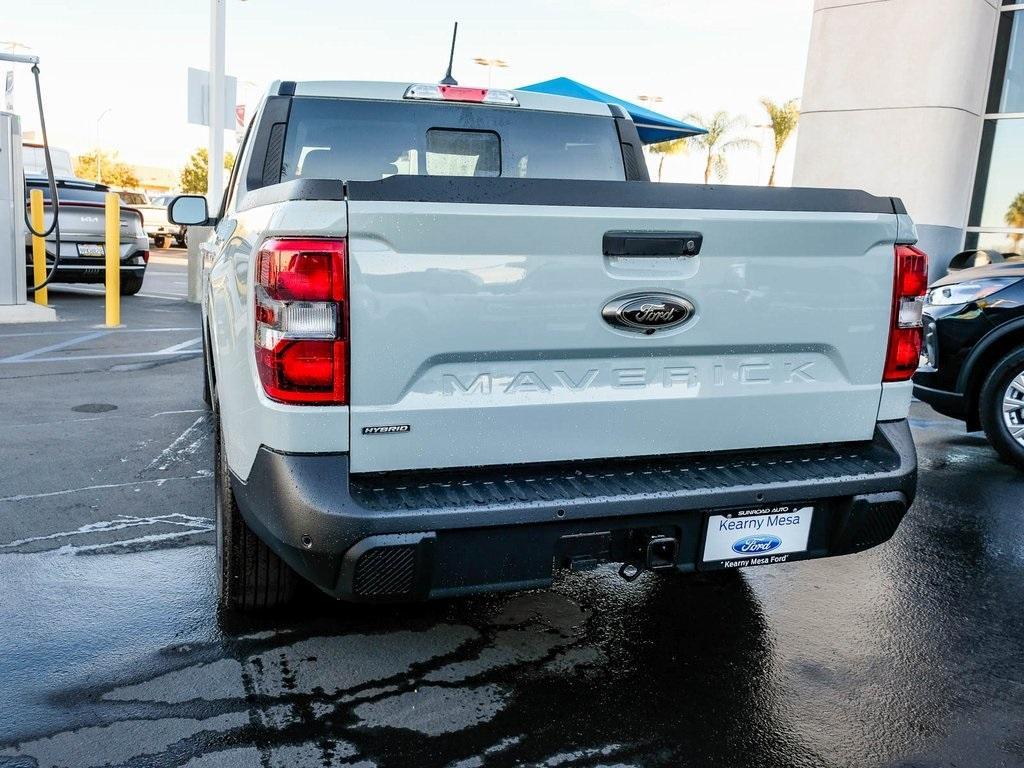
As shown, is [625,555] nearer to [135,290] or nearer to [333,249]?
[333,249]

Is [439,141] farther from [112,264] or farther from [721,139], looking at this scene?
[721,139]

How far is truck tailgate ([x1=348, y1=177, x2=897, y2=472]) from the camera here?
2.24 m

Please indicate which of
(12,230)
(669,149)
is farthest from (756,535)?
(669,149)

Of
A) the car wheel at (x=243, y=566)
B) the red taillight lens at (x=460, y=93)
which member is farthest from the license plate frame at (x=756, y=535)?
the red taillight lens at (x=460, y=93)

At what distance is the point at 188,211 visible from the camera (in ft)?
14.5

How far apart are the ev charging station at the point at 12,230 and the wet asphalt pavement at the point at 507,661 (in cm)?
697

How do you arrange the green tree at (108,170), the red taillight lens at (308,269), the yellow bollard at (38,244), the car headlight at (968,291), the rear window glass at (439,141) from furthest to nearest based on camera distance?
the green tree at (108,170), the yellow bollard at (38,244), the car headlight at (968,291), the rear window glass at (439,141), the red taillight lens at (308,269)

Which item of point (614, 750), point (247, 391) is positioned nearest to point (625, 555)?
point (614, 750)

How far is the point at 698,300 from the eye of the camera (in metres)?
2.50

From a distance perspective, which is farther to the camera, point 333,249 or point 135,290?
point 135,290

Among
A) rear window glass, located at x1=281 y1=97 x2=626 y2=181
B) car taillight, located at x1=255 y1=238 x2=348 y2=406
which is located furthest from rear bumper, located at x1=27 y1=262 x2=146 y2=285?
car taillight, located at x1=255 y1=238 x2=348 y2=406

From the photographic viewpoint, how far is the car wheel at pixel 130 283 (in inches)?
532

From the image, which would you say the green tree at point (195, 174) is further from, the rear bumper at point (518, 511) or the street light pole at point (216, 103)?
the rear bumper at point (518, 511)

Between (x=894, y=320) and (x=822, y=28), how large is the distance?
11941 mm
